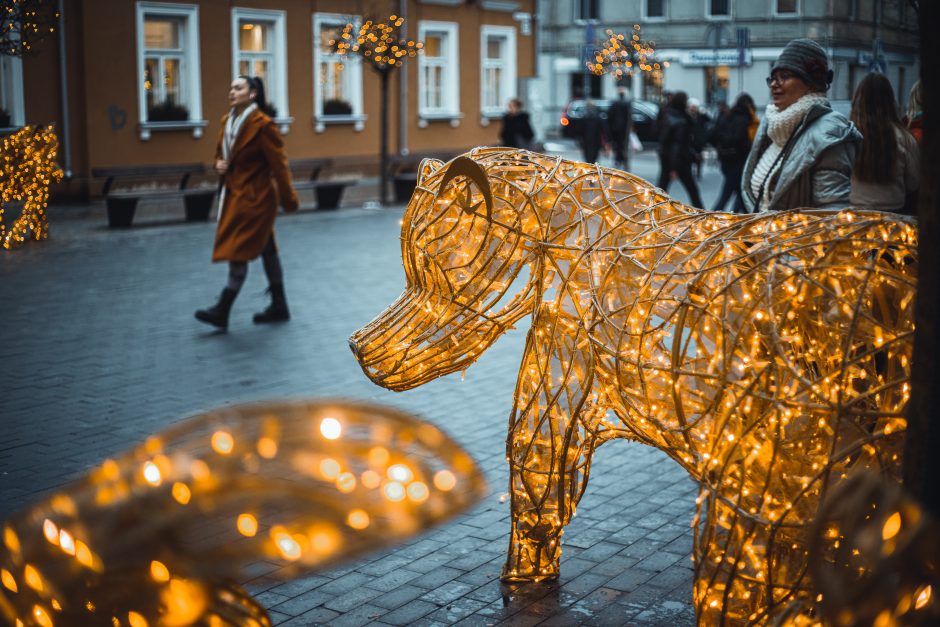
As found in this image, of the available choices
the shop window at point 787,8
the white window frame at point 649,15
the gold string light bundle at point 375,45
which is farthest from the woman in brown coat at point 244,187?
the white window frame at point 649,15

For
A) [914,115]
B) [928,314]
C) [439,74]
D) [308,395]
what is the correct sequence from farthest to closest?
[439,74] → [914,115] → [308,395] → [928,314]

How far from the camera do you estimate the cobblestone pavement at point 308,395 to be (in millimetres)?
4336

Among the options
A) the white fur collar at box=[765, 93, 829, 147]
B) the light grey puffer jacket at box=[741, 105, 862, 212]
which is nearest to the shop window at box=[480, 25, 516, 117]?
the white fur collar at box=[765, 93, 829, 147]

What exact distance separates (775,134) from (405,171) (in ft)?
58.5

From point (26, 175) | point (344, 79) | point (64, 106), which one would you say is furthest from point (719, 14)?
point (26, 175)

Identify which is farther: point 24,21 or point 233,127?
point 233,127

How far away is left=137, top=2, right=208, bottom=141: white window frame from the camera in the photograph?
19.8 m

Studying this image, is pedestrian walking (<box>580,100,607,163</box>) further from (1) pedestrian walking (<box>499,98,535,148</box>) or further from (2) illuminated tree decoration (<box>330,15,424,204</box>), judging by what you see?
(2) illuminated tree decoration (<box>330,15,424,204</box>)

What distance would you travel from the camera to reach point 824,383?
9.35 ft

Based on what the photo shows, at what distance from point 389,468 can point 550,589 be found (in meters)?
2.19

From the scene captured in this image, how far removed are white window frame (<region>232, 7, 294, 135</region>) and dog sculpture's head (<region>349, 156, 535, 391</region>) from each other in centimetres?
1847

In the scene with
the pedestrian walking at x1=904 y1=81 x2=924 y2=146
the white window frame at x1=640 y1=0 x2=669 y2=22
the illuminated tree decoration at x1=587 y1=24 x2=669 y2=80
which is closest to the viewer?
the pedestrian walking at x1=904 y1=81 x2=924 y2=146

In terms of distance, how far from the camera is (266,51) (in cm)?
2234

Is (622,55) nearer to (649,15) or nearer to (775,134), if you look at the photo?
(649,15)
